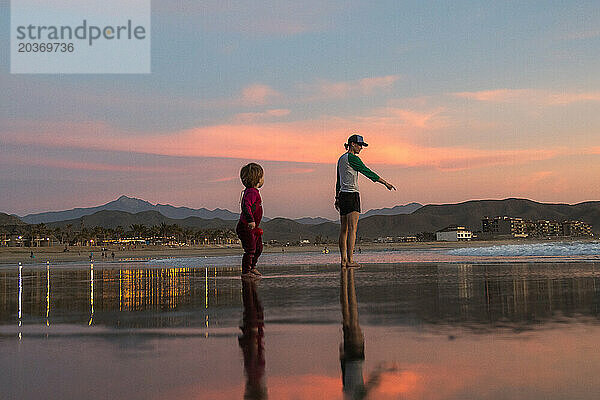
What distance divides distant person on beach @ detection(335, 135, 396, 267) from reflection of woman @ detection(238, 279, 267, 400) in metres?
5.85

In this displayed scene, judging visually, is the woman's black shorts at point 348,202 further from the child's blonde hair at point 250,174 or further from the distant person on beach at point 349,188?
the child's blonde hair at point 250,174

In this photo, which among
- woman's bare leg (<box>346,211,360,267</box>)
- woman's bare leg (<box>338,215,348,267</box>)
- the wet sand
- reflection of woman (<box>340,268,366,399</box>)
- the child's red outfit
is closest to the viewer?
reflection of woman (<box>340,268,366,399</box>)

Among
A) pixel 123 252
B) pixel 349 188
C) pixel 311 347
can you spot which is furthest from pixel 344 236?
pixel 123 252

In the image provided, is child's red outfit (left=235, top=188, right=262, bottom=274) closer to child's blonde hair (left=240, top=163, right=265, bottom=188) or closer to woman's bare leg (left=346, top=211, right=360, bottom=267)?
child's blonde hair (left=240, top=163, right=265, bottom=188)

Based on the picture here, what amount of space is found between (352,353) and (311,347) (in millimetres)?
313

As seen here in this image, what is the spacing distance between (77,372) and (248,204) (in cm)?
721

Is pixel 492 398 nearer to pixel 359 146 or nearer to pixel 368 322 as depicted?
pixel 368 322

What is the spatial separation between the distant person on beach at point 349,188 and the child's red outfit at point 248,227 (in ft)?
8.11

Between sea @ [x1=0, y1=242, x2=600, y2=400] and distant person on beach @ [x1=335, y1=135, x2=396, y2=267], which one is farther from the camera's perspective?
distant person on beach @ [x1=335, y1=135, x2=396, y2=267]

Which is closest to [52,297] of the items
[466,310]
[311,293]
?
[311,293]

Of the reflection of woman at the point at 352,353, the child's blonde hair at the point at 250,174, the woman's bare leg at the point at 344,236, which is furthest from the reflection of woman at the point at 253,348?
the woman's bare leg at the point at 344,236

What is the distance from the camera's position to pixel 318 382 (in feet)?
9.11

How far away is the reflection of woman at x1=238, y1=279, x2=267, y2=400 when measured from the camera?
105 inches

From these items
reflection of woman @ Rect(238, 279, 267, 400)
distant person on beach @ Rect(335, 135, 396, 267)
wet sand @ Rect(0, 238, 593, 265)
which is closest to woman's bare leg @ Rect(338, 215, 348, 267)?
distant person on beach @ Rect(335, 135, 396, 267)
